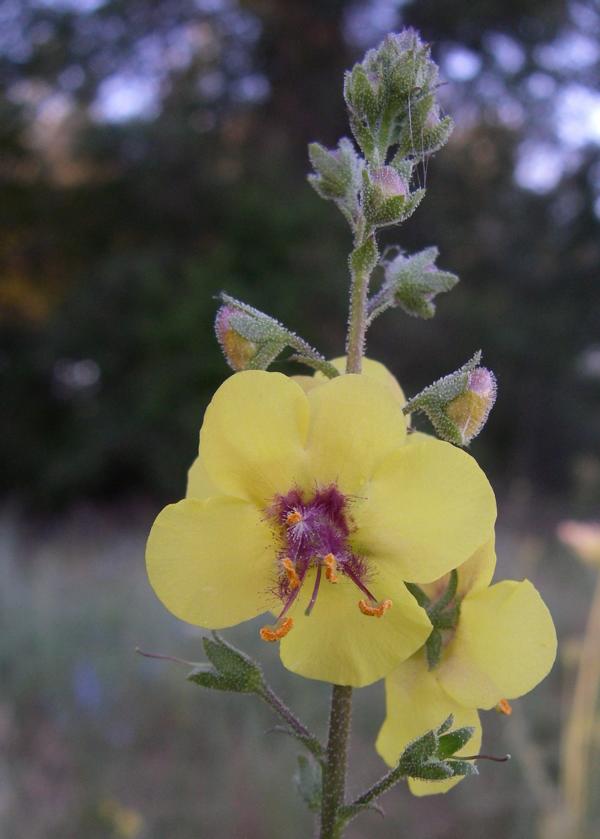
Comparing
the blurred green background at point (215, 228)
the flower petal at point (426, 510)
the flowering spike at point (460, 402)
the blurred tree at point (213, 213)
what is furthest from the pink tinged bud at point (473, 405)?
the blurred tree at point (213, 213)

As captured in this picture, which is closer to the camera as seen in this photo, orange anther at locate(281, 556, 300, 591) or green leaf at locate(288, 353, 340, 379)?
orange anther at locate(281, 556, 300, 591)

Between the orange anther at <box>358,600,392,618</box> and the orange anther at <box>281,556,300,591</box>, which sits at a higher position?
the orange anther at <box>281,556,300,591</box>

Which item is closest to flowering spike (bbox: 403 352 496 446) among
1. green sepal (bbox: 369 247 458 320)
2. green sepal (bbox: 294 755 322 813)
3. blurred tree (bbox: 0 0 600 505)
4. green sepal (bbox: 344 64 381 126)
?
green sepal (bbox: 369 247 458 320)

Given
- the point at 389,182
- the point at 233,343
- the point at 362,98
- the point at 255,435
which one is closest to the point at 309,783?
the point at 255,435

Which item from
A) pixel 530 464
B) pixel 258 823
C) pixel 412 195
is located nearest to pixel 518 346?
pixel 530 464

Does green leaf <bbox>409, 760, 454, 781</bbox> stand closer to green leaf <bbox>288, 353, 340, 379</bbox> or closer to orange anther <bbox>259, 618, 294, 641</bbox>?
orange anther <bbox>259, 618, 294, 641</bbox>

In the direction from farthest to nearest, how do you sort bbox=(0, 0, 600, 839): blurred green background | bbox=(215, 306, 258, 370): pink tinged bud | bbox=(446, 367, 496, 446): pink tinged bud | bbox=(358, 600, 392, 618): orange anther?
1. bbox=(0, 0, 600, 839): blurred green background
2. bbox=(215, 306, 258, 370): pink tinged bud
3. bbox=(446, 367, 496, 446): pink tinged bud
4. bbox=(358, 600, 392, 618): orange anther

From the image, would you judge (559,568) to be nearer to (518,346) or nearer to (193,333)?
(518,346)
